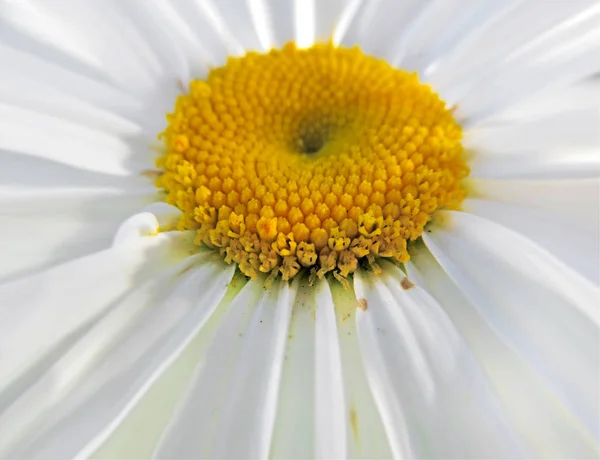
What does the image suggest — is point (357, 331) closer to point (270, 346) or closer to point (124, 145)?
point (270, 346)

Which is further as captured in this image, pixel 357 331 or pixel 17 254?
pixel 17 254

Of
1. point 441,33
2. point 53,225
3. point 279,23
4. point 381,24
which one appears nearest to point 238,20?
point 279,23

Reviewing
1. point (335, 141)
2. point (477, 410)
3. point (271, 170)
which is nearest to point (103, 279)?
point (271, 170)

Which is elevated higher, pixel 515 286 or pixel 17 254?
pixel 17 254

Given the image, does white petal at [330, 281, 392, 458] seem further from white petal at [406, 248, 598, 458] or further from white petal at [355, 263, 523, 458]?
white petal at [406, 248, 598, 458]

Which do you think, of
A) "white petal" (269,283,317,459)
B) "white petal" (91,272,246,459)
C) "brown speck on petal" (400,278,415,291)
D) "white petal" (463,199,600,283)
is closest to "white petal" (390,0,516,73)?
"white petal" (463,199,600,283)

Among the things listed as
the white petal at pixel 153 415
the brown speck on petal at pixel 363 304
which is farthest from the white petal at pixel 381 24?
the white petal at pixel 153 415
